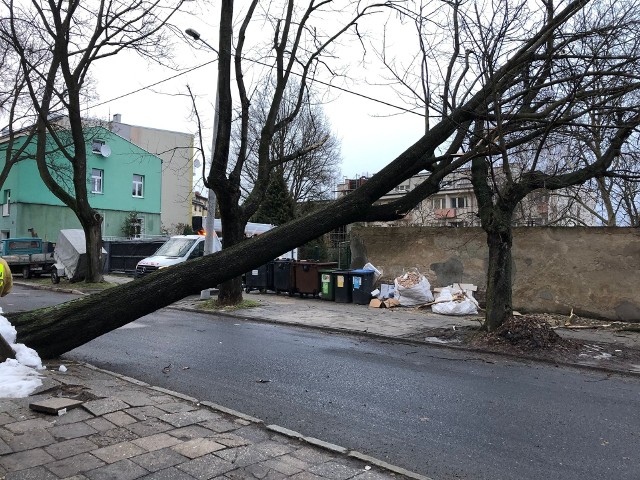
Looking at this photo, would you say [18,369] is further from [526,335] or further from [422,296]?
[422,296]

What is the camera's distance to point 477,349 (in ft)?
31.1

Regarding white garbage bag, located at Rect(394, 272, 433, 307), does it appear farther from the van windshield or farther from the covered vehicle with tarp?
the covered vehicle with tarp

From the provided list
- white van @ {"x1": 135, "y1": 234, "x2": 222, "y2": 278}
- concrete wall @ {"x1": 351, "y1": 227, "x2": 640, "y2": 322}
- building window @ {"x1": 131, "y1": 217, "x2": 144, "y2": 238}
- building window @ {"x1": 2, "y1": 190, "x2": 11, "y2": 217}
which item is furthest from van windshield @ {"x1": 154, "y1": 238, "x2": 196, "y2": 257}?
building window @ {"x1": 2, "y1": 190, "x2": 11, "y2": 217}

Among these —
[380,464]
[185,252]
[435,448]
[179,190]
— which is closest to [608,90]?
[435,448]

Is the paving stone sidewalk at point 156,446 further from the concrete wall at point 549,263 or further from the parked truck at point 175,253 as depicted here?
the parked truck at point 175,253

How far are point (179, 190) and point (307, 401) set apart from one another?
146ft

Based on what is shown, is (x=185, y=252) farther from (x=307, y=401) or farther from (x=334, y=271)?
(x=307, y=401)

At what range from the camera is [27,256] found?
26.2m

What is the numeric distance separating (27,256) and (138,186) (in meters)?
14.6

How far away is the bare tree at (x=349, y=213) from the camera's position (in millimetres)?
7035

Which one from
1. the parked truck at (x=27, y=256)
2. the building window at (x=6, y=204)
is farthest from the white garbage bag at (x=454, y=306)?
the building window at (x=6, y=204)

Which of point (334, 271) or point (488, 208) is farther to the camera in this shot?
point (334, 271)

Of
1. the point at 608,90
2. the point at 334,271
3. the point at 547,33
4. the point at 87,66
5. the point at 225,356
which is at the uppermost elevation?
the point at 87,66

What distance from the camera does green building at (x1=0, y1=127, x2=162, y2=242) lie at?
33312 millimetres
